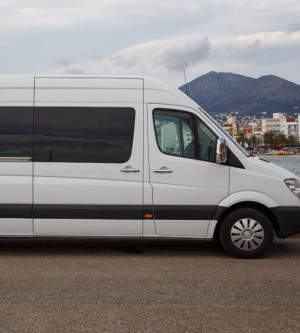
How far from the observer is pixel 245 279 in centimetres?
615

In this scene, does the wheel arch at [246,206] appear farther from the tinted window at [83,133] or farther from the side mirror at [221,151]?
the tinted window at [83,133]

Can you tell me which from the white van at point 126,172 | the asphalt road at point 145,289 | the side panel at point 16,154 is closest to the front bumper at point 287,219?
the white van at point 126,172

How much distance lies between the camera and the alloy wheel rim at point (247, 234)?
7383mm

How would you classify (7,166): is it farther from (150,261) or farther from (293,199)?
(293,199)

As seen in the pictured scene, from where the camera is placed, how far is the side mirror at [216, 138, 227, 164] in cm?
726

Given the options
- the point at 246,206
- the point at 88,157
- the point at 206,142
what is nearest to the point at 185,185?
the point at 206,142

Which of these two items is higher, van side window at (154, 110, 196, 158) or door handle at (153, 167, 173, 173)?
van side window at (154, 110, 196, 158)

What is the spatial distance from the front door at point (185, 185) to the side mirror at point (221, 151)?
87mm

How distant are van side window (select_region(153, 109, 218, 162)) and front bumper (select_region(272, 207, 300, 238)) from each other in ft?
3.42

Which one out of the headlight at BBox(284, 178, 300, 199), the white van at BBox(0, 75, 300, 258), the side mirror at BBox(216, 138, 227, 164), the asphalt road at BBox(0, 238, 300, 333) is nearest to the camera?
the asphalt road at BBox(0, 238, 300, 333)

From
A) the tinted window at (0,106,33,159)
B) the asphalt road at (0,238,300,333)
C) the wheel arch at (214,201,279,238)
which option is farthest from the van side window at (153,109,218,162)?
the tinted window at (0,106,33,159)

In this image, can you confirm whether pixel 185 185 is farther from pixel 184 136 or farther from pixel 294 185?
pixel 294 185

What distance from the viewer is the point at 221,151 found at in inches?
287

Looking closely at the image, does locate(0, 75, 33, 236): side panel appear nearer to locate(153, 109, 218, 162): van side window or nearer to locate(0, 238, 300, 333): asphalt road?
locate(0, 238, 300, 333): asphalt road
